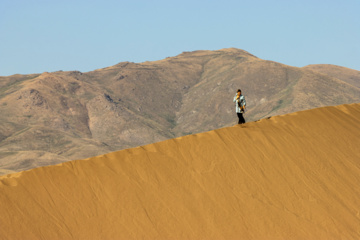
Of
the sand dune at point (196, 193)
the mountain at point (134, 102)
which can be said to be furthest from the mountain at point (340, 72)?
the sand dune at point (196, 193)

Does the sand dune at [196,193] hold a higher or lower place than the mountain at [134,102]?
higher

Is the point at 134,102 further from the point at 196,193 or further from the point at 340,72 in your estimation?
the point at 196,193

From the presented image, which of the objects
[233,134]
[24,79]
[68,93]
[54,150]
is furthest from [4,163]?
[233,134]

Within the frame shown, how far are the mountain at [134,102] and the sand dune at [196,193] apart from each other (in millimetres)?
64011

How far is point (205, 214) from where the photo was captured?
544 inches

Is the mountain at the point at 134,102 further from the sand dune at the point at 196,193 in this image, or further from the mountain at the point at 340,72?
the sand dune at the point at 196,193

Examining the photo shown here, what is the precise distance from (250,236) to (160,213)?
197 cm

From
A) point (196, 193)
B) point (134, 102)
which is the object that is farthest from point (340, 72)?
point (196, 193)

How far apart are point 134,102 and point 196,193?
106 meters

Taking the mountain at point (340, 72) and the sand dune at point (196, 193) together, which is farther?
the mountain at point (340, 72)

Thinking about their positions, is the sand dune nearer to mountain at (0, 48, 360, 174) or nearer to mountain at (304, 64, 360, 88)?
mountain at (0, 48, 360, 174)

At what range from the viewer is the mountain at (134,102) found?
92269 mm

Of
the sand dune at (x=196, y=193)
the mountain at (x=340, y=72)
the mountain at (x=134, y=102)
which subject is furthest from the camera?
the mountain at (x=340, y=72)

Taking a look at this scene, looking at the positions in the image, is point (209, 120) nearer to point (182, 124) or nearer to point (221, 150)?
point (182, 124)
